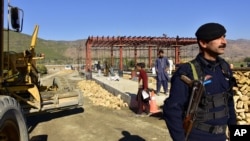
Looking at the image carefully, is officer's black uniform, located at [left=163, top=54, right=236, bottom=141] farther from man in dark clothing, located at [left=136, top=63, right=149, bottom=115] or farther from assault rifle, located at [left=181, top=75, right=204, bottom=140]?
man in dark clothing, located at [left=136, top=63, right=149, bottom=115]

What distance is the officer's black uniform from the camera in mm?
3028

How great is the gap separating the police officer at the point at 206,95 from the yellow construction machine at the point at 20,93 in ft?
8.62

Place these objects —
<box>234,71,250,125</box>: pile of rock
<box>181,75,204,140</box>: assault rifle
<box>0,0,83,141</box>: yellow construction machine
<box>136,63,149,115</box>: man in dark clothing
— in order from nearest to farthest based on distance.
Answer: <box>181,75,204,140</box>: assault rifle
<box>0,0,83,141</box>: yellow construction machine
<box>234,71,250,125</box>: pile of rock
<box>136,63,149,115</box>: man in dark clothing

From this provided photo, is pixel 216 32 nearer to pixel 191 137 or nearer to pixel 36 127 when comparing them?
pixel 191 137

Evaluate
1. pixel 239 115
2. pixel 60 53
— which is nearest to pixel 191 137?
pixel 239 115

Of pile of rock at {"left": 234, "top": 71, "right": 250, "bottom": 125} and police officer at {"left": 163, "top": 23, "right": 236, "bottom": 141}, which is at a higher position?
police officer at {"left": 163, "top": 23, "right": 236, "bottom": 141}

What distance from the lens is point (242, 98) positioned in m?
8.27

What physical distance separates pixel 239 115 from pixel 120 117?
12.0 ft

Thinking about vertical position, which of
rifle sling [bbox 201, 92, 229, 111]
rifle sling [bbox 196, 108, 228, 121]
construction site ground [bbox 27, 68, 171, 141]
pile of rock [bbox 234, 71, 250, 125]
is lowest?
construction site ground [bbox 27, 68, 171, 141]

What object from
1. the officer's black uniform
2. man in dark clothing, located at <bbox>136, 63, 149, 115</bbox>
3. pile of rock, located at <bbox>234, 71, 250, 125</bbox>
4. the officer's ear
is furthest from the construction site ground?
the officer's ear

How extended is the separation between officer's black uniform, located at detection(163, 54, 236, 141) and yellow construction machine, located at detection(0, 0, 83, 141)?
2.62 metres

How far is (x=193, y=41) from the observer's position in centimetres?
3484

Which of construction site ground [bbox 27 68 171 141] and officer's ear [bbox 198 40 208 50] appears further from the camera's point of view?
construction site ground [bbox 27 68 171 141]

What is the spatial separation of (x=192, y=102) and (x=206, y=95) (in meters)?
0.14
